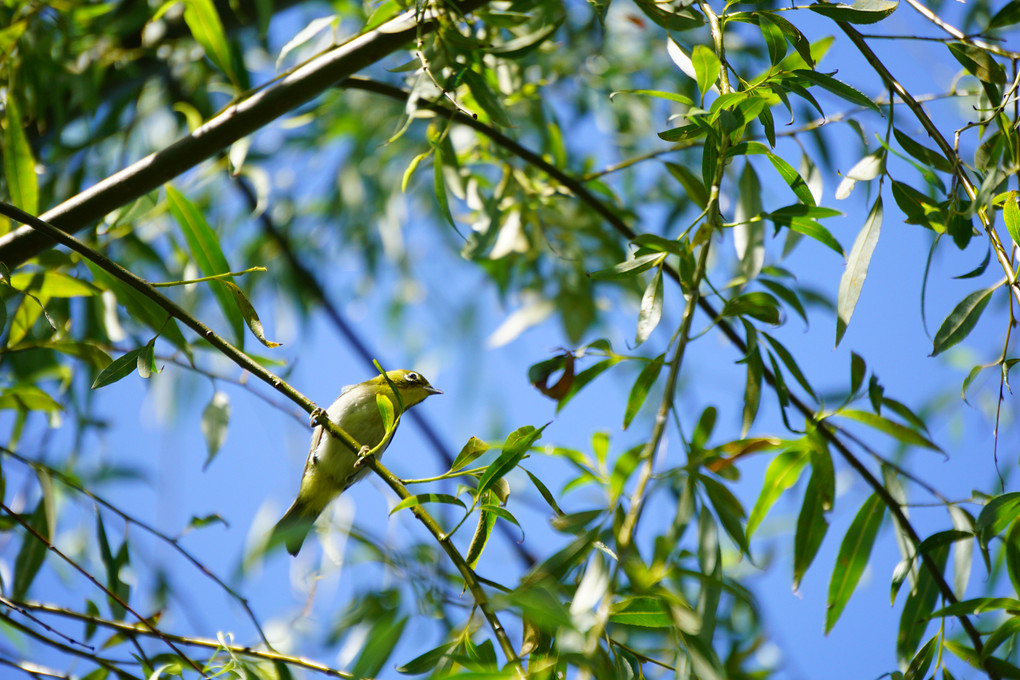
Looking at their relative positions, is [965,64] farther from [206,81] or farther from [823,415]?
[206,81]

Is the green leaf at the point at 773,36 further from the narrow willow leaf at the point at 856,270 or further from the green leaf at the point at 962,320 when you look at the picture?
the green leaf at the point at 962,320

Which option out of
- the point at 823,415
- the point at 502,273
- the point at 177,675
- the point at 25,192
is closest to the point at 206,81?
the point at 502,273

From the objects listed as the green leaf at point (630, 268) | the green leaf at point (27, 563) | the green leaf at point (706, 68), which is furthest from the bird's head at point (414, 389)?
the green leaf at point (706, 68)

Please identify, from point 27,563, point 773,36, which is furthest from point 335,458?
point 773,36

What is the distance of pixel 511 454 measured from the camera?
1012 millimetres

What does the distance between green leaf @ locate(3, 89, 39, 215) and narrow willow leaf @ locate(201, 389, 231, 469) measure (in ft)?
1.52

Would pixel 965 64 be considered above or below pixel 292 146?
below

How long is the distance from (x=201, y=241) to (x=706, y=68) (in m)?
0.88

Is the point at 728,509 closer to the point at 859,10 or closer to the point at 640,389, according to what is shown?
the point at 640,389

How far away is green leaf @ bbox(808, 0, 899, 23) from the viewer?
1.00 meters

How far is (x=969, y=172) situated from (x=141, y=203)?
133 centimetres

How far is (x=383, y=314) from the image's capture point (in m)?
3.74

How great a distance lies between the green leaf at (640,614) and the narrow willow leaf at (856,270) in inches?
16.6

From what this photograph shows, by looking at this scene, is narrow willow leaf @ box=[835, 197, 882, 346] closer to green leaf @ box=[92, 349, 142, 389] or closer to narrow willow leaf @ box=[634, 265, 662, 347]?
narrow willow leaf @ box=[634, 265, 662, 347]
